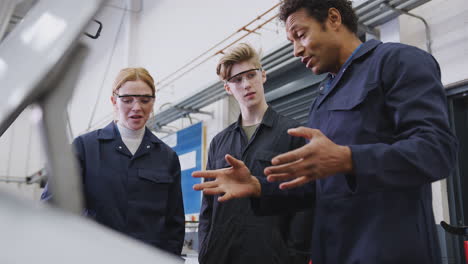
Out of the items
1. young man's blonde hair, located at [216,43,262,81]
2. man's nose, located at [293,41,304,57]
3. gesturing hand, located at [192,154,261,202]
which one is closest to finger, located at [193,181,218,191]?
gesturing hand, located at [192,154,261,202]

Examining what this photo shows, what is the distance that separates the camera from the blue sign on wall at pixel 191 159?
4008 millimetres

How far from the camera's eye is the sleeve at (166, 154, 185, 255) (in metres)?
1.60

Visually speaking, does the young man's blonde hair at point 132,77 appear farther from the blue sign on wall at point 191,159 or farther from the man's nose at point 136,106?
the blue sign on wall at point 191,159

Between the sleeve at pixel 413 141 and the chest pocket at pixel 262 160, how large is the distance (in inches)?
28.5

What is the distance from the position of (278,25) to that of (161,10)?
9.08 feet

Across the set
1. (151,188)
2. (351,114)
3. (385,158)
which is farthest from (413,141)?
(151,188)

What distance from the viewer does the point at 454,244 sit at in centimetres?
214

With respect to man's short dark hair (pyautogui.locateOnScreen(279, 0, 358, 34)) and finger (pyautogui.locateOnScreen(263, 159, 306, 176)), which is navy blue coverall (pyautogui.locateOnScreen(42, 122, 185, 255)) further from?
finger (pyautogui.locateOnScreen(263, 159, 306, 176))

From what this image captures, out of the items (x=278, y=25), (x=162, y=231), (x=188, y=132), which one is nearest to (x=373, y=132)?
(x=162, y=231)

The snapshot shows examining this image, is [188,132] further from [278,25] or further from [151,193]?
[151,193]

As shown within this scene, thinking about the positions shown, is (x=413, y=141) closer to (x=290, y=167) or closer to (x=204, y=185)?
(x=290, y=167)

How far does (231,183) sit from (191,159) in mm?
3090

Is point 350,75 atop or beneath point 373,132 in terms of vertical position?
atop

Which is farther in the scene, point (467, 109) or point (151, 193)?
point (467, 109)
